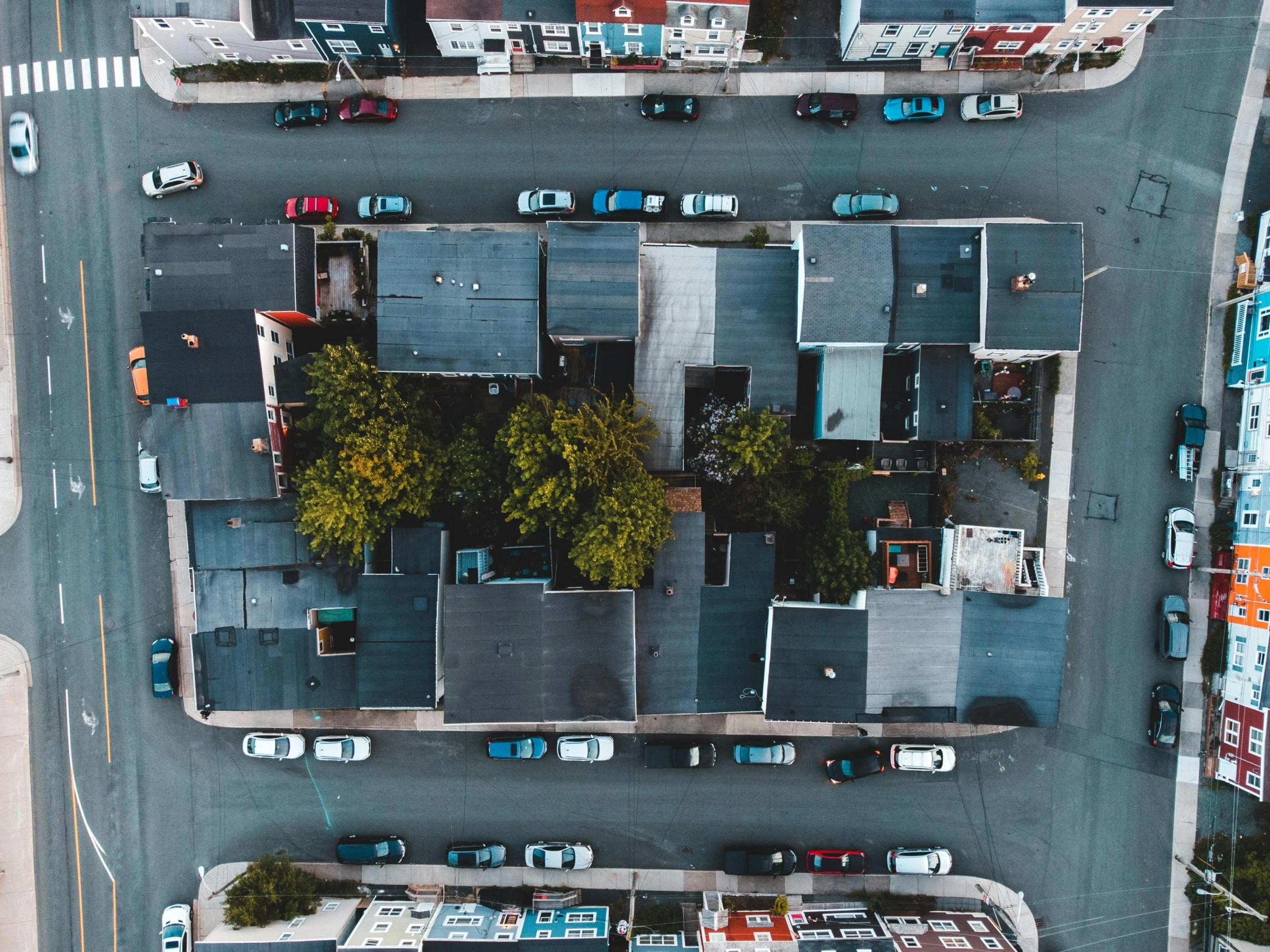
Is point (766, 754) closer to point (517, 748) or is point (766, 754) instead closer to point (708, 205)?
point (517, 748)

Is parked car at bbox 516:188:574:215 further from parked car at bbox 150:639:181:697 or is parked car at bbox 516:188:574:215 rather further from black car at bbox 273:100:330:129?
parked car at bbox 150:639:181:697

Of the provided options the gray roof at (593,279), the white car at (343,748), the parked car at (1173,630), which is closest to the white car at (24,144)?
the gray roof at (593,279)

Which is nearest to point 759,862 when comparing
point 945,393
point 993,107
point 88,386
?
point 945,393

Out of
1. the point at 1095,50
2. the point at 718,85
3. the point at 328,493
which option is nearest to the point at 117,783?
the point at 328,493

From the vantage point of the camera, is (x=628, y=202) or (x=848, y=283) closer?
(x=848, y=283)

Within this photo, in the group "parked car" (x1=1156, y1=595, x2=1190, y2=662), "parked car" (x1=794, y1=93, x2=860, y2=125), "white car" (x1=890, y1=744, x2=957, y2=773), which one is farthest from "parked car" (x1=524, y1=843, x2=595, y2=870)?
"parked car" (x1=794, y1=93, x2=860, y2=125)

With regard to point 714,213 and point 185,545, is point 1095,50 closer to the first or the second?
point 714,213
